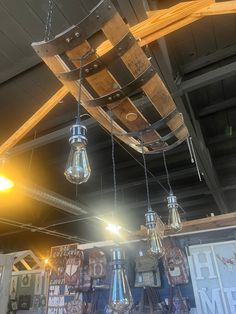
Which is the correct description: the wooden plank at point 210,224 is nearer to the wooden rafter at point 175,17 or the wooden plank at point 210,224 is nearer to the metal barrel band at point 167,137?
the metal barrel band at point 167,137

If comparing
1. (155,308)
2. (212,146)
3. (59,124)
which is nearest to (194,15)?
(59,124)

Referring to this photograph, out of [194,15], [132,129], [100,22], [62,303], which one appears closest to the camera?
[100,22]

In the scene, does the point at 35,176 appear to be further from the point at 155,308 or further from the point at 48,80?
the point at 155,308

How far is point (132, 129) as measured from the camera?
1.70 m

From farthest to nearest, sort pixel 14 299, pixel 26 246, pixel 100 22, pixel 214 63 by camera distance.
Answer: pixel 26 246 → pixel 14 299 → pixel 214 63 → pixel 100 22

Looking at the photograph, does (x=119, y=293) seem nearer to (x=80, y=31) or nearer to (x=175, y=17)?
(x=80, y=31)

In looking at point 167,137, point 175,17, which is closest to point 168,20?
point 175,17

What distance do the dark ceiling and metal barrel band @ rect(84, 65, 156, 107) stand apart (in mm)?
519

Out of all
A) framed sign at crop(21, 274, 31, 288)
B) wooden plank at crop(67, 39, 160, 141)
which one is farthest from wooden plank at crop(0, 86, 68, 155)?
framed sign at crop(21, 274, 31, 288)

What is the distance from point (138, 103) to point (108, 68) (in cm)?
106

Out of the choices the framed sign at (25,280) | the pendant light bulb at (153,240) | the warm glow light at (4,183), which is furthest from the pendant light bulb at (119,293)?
the framed sign at (25,280)

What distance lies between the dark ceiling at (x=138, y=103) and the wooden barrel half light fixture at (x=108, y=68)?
503 millimetres

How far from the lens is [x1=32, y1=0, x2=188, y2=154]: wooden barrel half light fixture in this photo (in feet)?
3.52

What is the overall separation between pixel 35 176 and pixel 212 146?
3.17 meters
